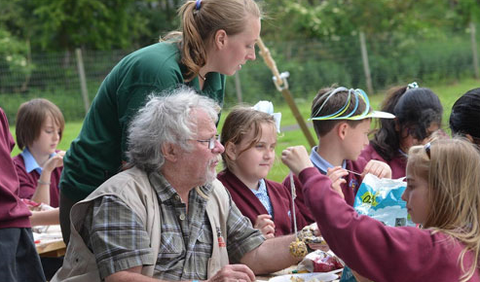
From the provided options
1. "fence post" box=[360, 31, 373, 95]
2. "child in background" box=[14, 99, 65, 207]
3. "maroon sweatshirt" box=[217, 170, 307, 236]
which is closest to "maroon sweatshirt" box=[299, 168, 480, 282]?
"maroon sweatshirt" box=[217, 170, 307, 236]

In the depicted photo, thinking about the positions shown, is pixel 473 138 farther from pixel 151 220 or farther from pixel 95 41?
pixel 95 41

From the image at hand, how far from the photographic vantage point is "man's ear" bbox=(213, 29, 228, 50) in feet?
10.1

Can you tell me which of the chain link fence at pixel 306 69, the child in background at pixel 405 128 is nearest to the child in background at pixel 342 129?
the child in background at pixel 405 128

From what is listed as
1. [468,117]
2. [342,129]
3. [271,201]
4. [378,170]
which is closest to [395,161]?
[342,129]

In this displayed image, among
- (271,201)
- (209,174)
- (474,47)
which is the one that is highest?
(209,174)

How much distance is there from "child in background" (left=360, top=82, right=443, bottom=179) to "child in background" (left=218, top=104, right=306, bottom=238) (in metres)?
1.03

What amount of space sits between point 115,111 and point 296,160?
3.33 ft

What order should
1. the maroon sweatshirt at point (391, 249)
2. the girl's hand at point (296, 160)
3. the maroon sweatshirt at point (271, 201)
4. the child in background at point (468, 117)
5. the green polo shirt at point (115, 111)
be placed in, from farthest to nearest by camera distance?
the maroon sweatshirt at point (271, 201) → the child in background at point (468, 117) → the green polo shirt at point (115, 111) → the girl's hand at point (296, 160) → the maroon sweatshirt at point (391, 249)

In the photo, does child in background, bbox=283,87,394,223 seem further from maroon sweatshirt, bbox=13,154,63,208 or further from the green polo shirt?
maroon sweatshirt, bbox=13,154,63,208

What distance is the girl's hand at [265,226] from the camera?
312cm

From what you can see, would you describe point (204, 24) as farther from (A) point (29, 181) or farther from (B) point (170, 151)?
(A) point (29, 181)

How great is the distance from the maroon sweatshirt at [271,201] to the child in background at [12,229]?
38.6 inches

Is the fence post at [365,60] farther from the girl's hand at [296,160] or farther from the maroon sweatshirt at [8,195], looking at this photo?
the girl's hand at [296,160]

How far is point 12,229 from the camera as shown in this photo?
123 inches
